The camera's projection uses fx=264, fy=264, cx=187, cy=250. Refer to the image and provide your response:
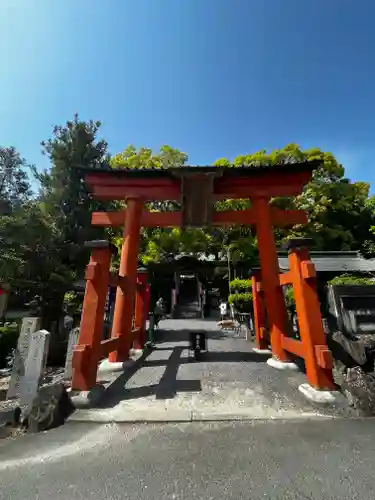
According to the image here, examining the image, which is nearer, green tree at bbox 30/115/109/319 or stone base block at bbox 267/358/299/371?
stone base block at bbox 267/358/299/371

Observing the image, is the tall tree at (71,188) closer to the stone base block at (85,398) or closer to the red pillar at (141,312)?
the red pillar at (141,312)

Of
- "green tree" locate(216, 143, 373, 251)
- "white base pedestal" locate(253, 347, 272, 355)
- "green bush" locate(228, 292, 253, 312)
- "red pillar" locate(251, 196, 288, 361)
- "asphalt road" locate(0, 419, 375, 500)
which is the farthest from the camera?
"green tree" locate(216, 143, 373, 251)

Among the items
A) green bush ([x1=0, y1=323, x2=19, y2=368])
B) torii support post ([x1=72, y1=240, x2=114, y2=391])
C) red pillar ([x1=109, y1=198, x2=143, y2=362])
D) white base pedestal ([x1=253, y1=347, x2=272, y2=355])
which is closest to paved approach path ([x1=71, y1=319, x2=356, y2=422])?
torii support post ([x1=72, y1=240, x2=114, y2=391])

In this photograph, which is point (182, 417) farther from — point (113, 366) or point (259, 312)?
point (259, 312)

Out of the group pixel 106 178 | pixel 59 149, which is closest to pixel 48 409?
pixel 106 178

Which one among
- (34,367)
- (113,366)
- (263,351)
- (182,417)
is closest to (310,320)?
(182,417)

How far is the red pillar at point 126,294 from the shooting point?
19.7 feet

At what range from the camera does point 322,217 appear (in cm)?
2244

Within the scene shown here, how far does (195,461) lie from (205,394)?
1.75m

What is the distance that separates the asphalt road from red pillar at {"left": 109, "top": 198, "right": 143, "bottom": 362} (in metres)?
2.56

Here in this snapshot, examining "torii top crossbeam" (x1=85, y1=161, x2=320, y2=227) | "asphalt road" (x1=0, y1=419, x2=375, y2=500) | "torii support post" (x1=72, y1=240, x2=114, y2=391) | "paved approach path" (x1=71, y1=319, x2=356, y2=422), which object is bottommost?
"asphalt road" (x1=0, y1=419, x2=375, y2=500)

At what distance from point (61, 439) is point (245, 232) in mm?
19244

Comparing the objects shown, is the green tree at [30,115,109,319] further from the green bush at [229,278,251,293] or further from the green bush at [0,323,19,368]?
the green bush at [229,278,251,293]

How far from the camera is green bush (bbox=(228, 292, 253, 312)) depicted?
1527 cm
